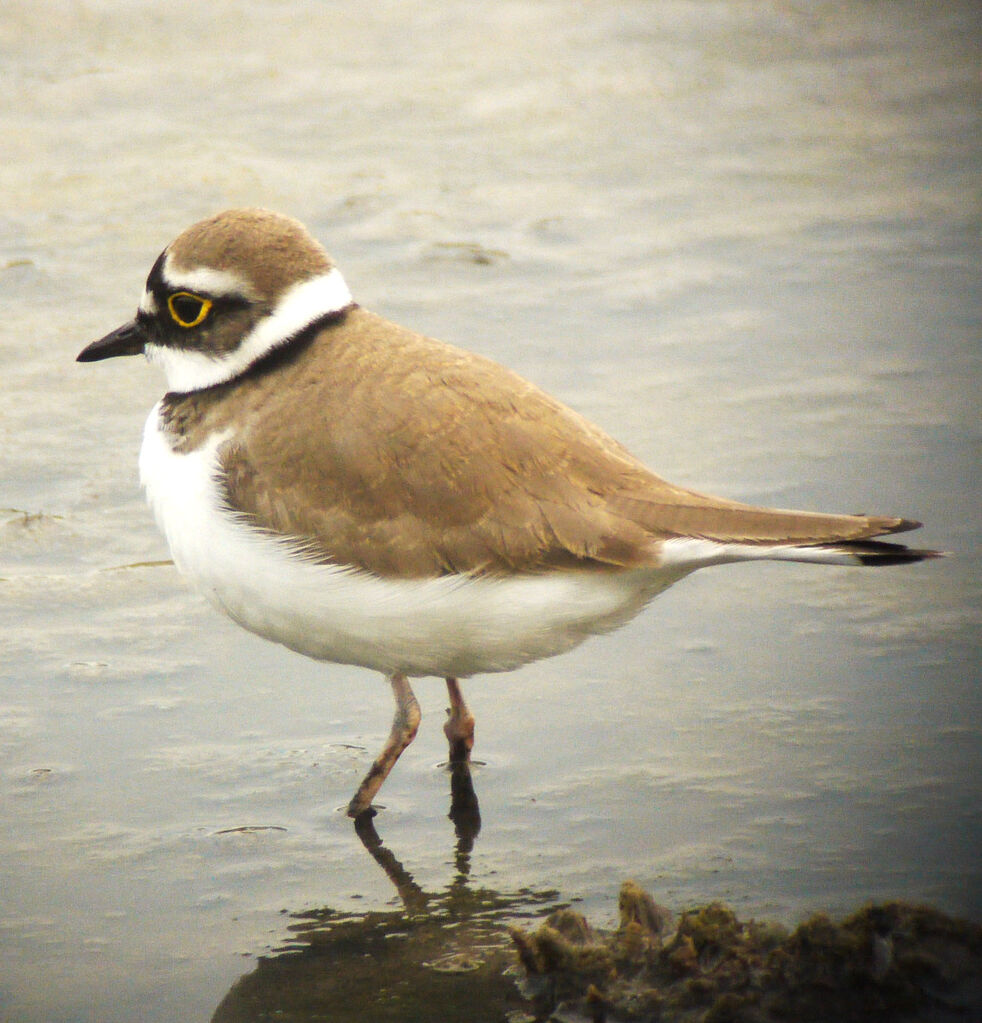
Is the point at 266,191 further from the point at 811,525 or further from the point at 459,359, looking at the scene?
the point at 811,525

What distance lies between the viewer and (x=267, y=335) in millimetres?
5023

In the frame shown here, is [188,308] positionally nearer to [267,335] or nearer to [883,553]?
[267,335]

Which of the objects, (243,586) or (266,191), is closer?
(243,586)

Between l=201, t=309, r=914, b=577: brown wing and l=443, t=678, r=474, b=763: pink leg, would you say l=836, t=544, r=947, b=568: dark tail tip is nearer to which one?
l=201, t=309, r=914, b=577: brown wing

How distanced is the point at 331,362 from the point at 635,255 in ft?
14.9

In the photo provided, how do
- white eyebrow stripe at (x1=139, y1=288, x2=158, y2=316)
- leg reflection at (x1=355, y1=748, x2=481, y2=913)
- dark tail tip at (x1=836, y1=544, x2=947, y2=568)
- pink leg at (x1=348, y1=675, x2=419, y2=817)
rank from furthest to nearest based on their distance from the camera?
white eyebrow stripe at (x1=139, y1=288, x2=158, y2=316), pink leg at (x1=348, y1=675, x2=419, y2=817), leg reflection at (x1=355, y1=748, x2=481, y2=913), dark tail tip at (x1=836, y1=544, x2=947, y2=568)

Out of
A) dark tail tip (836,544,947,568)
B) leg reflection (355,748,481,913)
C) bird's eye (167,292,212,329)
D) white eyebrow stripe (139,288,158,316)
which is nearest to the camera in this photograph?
dark tail tip (836,544,947,568)

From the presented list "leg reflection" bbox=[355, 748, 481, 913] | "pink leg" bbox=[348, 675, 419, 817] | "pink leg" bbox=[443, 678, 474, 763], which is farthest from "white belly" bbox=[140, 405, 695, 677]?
"leg reflection" bbox=[355, 748, 481, 913]

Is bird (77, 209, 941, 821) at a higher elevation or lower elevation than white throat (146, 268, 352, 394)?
lower

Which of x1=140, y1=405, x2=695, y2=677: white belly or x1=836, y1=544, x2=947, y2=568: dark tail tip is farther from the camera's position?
x1=140, y1=405, x2=695, y2=677: white belly

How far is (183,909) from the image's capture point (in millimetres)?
4445

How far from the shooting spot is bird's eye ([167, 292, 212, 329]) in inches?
199

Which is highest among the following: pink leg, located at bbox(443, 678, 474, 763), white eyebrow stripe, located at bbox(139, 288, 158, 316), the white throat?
white eyebrow stripe, located at bbox(139, 288, 158, 316)

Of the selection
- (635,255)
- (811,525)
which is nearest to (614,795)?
(811,525)
